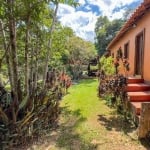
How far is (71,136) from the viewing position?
6.50 metres

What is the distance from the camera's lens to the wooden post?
19.1 ft

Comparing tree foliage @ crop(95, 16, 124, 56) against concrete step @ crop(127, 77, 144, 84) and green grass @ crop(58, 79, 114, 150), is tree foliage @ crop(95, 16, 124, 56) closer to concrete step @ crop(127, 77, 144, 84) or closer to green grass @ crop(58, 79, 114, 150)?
concrete step @ crop(127, 77, 144, 84)

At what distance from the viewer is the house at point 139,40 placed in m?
9.21

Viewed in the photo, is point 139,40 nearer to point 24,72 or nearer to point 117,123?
point 117,123

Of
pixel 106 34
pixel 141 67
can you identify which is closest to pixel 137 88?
pixel 141 67

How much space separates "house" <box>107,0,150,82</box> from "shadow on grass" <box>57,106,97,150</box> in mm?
2922

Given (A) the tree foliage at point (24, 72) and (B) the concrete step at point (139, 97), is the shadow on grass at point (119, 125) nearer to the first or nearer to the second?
(B) the concrete step at point (139, 97)

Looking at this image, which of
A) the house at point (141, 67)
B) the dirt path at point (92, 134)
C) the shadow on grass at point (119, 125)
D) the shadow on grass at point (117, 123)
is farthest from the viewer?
the shadow on grass at point (117, 123)

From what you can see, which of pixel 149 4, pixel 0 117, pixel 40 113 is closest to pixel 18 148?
pixel 0 117

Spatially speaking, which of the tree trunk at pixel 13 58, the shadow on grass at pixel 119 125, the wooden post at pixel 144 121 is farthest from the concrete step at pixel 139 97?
the tree trunk at pixel 13 58

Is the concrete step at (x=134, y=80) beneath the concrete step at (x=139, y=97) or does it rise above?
above

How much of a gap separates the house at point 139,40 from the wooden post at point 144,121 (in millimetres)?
3483

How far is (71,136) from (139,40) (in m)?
6.20

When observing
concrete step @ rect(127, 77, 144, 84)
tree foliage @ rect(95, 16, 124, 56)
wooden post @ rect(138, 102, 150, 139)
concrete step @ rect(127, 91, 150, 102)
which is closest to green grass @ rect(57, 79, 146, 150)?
wooden post @ rect(138, 102, 150, 139)
